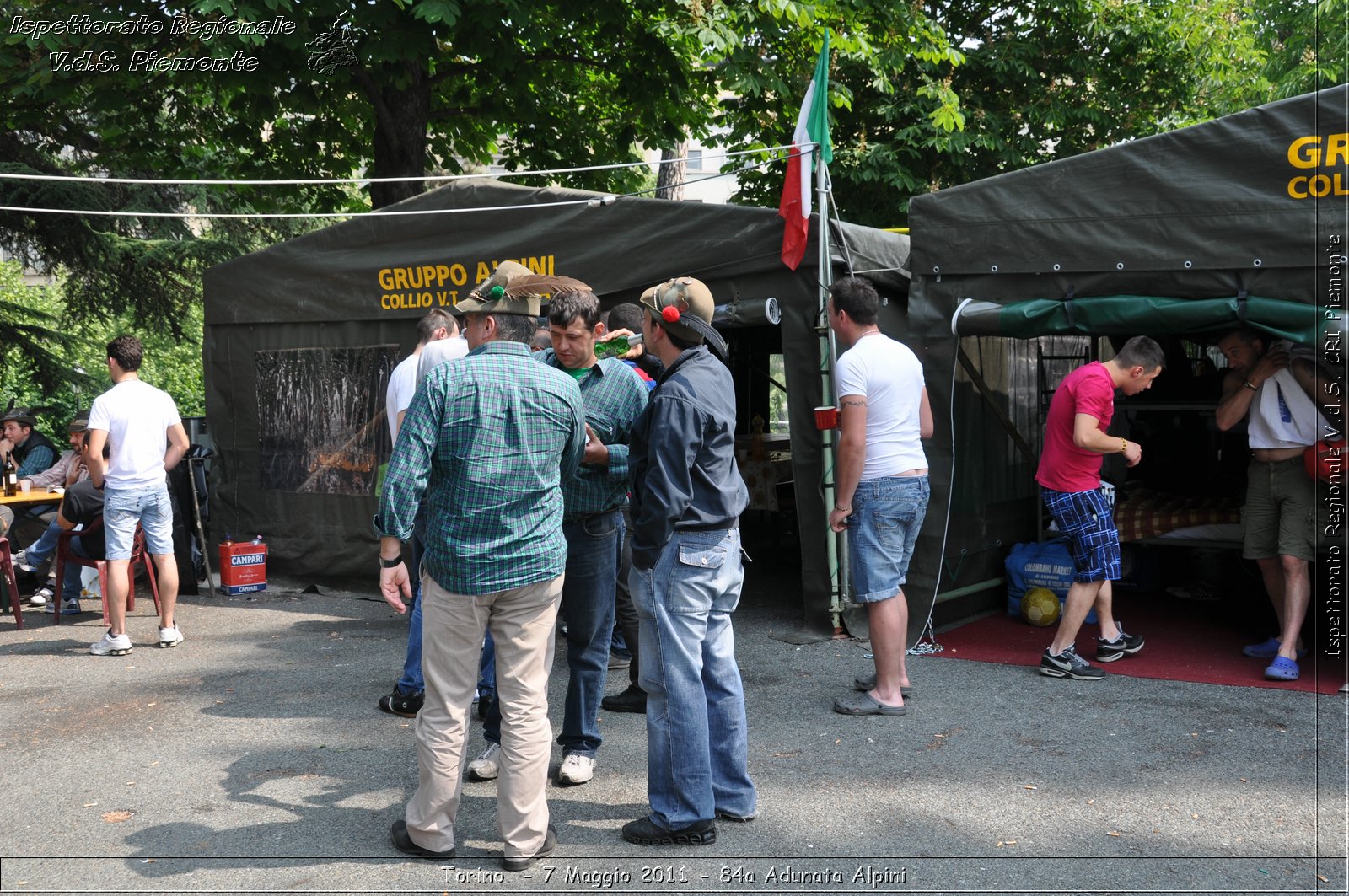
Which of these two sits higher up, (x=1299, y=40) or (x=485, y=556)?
(x=1299, y=40)

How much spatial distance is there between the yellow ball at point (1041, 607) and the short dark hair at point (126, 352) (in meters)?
5.81

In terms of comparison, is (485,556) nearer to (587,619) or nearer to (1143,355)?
(587,619)

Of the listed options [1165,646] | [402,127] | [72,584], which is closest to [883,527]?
[1165,646]

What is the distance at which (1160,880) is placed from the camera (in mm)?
3551

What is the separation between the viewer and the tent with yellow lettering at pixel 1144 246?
546cm

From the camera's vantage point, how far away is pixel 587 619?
168 inches

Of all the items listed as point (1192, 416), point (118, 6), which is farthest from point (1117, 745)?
point (118, 6)

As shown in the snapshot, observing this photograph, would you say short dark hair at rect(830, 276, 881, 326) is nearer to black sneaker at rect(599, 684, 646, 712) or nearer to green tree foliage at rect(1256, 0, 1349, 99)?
black sneaker at rect(599, 684, 646, 712)

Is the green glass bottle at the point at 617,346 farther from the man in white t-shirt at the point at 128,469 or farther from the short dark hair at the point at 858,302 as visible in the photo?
the man in white t-shirt at the point at 128,469

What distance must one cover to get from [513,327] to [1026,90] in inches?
513

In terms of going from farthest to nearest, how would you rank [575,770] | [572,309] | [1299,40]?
[1299,40]
[575,770]
[572,309]

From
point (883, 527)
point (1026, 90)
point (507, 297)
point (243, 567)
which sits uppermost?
point (1026, 90)

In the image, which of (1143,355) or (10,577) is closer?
(1143,355)

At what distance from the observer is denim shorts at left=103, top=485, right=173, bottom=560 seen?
6.89 metres
